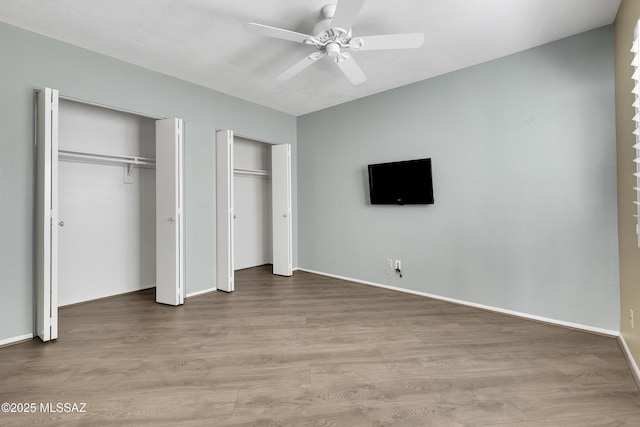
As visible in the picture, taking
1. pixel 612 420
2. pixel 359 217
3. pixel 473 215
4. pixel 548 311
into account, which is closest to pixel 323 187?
pixel 359 217

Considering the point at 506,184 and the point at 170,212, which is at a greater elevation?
the point at 506,184

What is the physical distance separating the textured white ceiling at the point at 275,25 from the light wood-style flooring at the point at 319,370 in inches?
104

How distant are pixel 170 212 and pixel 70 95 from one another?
1395mm

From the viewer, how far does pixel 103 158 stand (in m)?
3.34

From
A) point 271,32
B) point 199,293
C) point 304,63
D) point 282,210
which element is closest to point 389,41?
point 304,63

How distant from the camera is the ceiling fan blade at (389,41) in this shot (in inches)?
83.7

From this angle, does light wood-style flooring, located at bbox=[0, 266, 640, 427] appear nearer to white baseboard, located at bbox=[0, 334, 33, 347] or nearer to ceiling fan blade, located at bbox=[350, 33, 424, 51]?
white baseboard, located at bbox=[0, 334, 33, 347]

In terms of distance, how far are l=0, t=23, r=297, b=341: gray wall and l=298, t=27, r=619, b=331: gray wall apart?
2.01 meters

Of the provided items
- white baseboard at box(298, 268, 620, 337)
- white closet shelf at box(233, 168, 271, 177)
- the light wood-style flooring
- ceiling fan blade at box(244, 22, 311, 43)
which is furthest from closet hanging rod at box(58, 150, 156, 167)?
white baseboard at box(298, 268, 620, 337)

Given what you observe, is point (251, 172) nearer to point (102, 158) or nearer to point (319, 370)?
point (102, 158)

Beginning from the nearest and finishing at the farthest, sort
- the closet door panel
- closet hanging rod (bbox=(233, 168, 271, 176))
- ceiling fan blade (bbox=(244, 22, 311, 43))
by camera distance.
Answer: ceiling fan blade (bbox=(244, 22, 311, 43))
the closet door panel
closet hanging rod (bbox=(233, 168, 271, 176))

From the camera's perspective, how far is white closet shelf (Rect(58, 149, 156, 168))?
3085 millimetres

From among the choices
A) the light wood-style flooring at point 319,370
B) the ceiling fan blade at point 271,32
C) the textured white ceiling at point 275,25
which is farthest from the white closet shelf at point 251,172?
the ceiling fan blade at point 271,32

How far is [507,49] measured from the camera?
2850 mm
